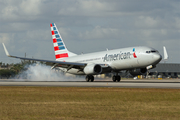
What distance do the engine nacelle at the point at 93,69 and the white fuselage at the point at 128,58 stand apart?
163 centimetres

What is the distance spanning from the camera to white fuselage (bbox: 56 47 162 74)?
47.4m

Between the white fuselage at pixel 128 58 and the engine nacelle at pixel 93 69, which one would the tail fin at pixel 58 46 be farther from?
the engine nacelle at pixel 93 69

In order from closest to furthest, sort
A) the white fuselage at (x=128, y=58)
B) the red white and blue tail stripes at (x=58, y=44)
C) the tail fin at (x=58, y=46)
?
the white fuselage at (x=128, y=58)
the tail fin at (x=58, y=46)
the red white and blue tail stripes at (x=58, y=44)

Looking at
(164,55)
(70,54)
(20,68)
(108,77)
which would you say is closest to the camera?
(164,55)

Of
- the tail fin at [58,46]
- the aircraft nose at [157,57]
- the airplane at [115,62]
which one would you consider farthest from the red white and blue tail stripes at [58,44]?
the aircraft nose at [157,57]

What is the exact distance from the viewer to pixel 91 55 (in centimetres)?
5700

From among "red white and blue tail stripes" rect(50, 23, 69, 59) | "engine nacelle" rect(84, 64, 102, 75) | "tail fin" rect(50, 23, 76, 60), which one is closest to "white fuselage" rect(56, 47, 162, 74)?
"engine nacelle" rect(84, 64, 102, 75)

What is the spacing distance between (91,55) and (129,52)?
9.68 m

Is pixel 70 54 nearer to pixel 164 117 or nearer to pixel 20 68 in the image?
pixel 20 68

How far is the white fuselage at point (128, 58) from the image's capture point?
156ft

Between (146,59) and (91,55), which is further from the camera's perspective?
(91,55)

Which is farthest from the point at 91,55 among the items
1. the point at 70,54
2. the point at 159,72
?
the point at 159,72

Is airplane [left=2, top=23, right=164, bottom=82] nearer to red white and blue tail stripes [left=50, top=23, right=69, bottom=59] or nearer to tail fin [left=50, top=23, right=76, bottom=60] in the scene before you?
tail fin [left=50, top=23, right=76, bottom=60]

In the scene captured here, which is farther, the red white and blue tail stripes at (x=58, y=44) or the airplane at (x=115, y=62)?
the red white and blue tail stripes at (x=58, y=44)
